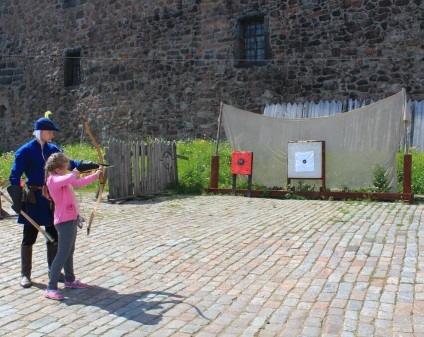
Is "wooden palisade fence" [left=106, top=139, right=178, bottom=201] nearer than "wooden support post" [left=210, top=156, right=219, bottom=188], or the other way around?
"wooden palisade fence" [left=106, top=139, right=178, bottom=201]

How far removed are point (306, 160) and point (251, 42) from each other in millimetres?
6311

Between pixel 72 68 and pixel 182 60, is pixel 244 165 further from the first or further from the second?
pixel 72 68

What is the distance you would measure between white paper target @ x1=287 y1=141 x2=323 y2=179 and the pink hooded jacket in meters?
6.25

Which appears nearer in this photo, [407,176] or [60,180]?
[60,180]

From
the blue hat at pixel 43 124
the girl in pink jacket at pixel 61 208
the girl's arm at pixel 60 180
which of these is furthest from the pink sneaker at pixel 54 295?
the blue hat at pixel 43 124

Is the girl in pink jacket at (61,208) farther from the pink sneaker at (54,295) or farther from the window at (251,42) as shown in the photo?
the window at (251,42)

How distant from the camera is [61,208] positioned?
4902 millimetres

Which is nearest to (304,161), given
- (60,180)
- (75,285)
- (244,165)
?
(244,165)

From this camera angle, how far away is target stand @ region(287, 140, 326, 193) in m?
10.4

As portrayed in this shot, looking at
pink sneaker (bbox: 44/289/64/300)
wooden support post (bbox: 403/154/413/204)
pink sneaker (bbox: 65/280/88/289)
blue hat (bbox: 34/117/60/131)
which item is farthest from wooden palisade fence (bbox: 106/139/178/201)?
pink sneaker (bbox: 44/289/64/300)

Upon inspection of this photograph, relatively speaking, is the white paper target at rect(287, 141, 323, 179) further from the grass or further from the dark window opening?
the dark window opening

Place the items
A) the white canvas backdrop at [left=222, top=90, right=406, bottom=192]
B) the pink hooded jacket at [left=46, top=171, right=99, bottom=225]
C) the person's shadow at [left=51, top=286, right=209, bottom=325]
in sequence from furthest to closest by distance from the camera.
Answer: the white canvas backdrop at [left=222, top=90, right=406, bottom=192]
the pink hooded jacket at [left=46, top=171, right=99, bottom=225]
the person's shadow at [left=51, top=286, right=209, bottom=325]

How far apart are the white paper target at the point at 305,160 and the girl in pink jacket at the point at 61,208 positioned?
6241 millimetres

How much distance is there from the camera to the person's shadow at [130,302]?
4.38 meters
